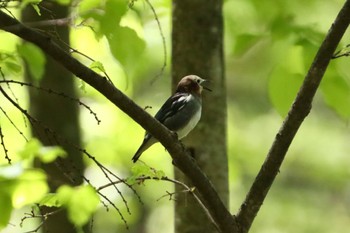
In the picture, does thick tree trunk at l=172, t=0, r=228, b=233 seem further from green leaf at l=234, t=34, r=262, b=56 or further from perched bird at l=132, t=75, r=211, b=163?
green leaf at l=234, t=34, r=262, b=56

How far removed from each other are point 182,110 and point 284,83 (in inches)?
45.7

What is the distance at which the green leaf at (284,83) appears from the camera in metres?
2.45

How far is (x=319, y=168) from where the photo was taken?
8.45 metres

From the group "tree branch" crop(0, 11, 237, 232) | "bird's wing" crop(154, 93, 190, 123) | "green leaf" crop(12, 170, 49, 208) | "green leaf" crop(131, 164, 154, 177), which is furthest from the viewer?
"bird's wing" crop(154, 93, 190, 123)

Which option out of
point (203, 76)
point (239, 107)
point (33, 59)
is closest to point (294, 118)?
point (203, 76)

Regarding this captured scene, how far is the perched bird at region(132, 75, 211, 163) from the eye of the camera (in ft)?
10.3

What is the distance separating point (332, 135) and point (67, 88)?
587cm

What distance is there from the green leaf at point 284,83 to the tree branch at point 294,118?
0.64ft

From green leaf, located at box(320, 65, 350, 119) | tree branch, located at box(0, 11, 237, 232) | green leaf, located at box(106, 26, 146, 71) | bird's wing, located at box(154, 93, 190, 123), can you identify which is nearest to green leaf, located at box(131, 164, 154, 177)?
tree branch, located at box(0, 11, 237, 232)

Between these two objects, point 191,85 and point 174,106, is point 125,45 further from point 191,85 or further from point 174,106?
point 174,106

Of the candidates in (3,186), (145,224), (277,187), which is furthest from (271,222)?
(3,186)

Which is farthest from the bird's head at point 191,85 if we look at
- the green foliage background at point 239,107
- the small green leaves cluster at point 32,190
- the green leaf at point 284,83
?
the small green leaves cluster at point 32,190

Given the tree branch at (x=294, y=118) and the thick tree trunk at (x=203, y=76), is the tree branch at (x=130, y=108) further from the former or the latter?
the thick tree trunk at (x=203, y=76)

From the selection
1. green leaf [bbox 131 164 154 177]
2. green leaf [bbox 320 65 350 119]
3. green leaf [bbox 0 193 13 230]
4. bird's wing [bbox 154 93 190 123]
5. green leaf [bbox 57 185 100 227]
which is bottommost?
green leaf [bbox 57 185 100 227]
